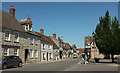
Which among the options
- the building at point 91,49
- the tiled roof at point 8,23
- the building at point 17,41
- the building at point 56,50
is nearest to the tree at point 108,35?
the building at point 91,49

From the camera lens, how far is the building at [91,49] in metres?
24.6

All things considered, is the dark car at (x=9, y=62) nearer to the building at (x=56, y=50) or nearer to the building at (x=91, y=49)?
the building at (x=91, y=49)

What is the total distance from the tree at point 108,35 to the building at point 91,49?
6.06ft

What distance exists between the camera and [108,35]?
78.8 ft

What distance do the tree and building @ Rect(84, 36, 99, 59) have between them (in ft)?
6.06

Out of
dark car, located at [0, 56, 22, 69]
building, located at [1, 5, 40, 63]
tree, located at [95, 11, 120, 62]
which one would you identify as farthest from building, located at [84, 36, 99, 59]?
building, located at [1, 5, 40, 63]

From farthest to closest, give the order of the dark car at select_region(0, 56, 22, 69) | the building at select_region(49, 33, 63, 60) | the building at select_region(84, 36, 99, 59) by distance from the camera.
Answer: the building at select_region(49, 33, 63, 60) → the building at select_region(84, 36, 99, 59) → the dark car at select_region(0, 56, 22, 69)

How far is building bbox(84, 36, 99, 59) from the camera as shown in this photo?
970 inches

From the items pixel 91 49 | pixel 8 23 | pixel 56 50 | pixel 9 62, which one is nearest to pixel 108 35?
pixel 9 62

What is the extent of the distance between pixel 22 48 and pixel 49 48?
53.3 ft

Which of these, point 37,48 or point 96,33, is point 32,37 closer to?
point 37,48

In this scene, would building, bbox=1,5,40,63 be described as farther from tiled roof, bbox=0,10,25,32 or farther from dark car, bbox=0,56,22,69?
dark car, bbox=0,56,22,69

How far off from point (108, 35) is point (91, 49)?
3445 cm

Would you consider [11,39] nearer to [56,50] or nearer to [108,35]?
[108,35]
